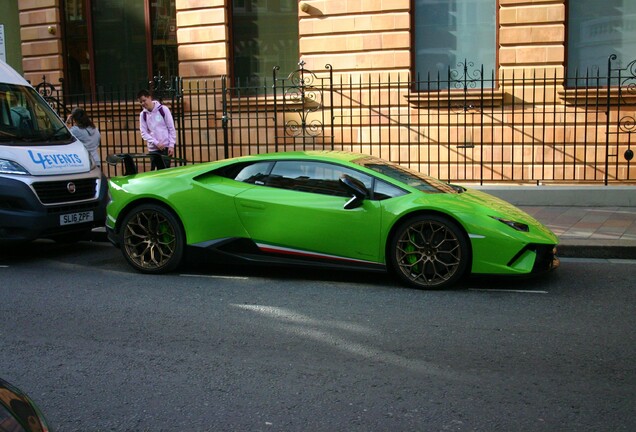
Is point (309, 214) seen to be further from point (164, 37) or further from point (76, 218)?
point (164, 37)

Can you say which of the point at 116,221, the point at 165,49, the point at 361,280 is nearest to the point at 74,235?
the point at 116,221

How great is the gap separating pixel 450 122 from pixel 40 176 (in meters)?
7.86

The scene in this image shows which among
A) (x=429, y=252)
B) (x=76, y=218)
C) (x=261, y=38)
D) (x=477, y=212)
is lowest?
(x=429, y=252)

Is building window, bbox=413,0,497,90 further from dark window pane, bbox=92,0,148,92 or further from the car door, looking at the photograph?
the car door

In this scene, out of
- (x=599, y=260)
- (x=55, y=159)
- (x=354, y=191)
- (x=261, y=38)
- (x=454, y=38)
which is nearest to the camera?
(x=354, y=191)

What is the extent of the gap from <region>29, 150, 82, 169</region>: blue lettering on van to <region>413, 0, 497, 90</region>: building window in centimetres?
725

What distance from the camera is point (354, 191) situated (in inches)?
294

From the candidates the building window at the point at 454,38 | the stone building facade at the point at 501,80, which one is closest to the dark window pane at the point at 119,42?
the stone building facade at the point at 501,80

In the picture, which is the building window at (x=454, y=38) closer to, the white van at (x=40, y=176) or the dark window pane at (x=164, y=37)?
the dark window pane at (x=164, y=37)

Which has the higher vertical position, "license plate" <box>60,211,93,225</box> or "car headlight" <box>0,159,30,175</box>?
"car headlight" <box>0,159,30,175</box>

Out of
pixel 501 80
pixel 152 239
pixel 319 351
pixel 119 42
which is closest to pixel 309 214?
pixel 152 239

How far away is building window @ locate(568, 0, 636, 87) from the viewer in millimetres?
13805

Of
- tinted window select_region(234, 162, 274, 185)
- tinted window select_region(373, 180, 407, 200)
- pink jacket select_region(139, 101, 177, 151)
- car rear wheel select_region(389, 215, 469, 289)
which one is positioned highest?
pink jacket select_region(139, 101, 177, 151)

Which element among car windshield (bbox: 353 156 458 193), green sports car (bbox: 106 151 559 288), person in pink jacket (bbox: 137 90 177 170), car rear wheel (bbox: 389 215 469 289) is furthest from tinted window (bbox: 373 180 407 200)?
person in pink jacket (bbox: 137 90 177 170)
